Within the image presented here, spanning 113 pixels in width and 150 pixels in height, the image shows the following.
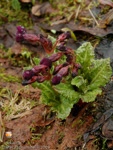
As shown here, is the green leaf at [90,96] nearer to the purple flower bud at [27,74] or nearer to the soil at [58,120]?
the soil at [58,120]

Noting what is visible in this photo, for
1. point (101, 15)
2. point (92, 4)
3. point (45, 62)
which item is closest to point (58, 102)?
point (45, 62)

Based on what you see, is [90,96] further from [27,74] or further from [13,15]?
[13,15]

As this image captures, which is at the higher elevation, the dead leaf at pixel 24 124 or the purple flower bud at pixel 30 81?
the purple flower bud at pixel 30 81

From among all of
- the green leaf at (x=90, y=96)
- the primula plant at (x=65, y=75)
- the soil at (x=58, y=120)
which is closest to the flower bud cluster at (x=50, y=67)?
the primula plant at (x=65, y=75)

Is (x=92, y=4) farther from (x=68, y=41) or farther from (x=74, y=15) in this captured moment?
(x=68, y=41)

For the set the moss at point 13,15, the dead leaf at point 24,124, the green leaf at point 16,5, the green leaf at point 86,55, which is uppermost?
the green leaf at point 16,5

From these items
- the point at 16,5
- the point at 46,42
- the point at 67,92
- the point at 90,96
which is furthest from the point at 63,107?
the point at 16,5

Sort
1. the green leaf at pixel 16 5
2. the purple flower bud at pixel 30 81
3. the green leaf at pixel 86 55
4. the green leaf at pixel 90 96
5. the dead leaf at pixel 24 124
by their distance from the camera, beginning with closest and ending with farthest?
the purple flower bud at pixel 30 81 → the green leaf at pixel 90 96 → the green leaf at pixel 86 55 → the dead leaf at pixel 24 124 → the green leaf at pixel 16 5

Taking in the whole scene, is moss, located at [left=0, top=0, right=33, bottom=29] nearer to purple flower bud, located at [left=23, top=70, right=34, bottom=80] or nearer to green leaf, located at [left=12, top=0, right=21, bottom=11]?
green leaf, located at [left=12, top=0, right=21, bottom=11]
